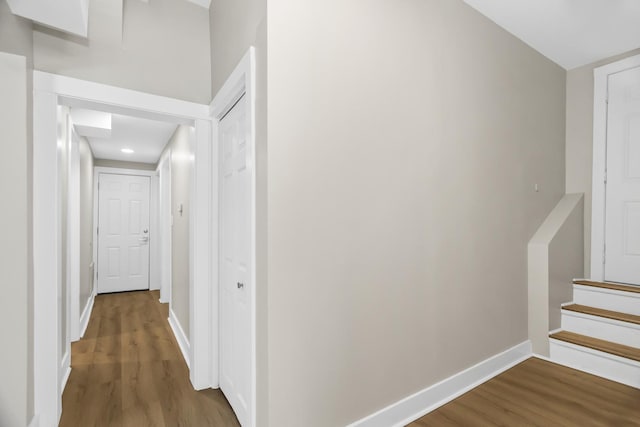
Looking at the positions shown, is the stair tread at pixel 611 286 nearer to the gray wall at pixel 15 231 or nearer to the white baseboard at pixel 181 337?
the white baseboard at pixel 181 337

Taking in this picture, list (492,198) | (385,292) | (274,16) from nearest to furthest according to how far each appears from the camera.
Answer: (274,16)
(385,292)
(492,198)

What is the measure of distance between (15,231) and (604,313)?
4.26 m

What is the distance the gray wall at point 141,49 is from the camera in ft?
5.90

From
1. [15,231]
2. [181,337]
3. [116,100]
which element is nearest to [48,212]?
[15,231]

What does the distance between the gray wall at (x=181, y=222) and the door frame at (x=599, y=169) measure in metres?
4.00

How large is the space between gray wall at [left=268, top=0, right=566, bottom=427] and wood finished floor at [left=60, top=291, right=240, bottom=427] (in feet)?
3.16

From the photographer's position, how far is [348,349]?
1.61 metres

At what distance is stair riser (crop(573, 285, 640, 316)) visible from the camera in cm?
261

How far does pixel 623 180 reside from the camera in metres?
2.94

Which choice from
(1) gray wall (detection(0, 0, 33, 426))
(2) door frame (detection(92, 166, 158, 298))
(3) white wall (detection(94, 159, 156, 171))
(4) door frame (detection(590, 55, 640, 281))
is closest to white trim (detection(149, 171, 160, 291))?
(2) door frame (detection(92, 166, 158, 298))

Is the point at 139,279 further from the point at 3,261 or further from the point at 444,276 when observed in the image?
the point at 444,276

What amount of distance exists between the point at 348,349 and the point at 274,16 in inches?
66.4

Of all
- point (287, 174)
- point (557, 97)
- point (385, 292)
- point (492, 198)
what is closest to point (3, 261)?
point (287, 174)

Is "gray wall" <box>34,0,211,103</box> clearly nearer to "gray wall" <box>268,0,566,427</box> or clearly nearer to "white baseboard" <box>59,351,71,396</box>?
"gray wall" <box>268,0,566,427</box>
